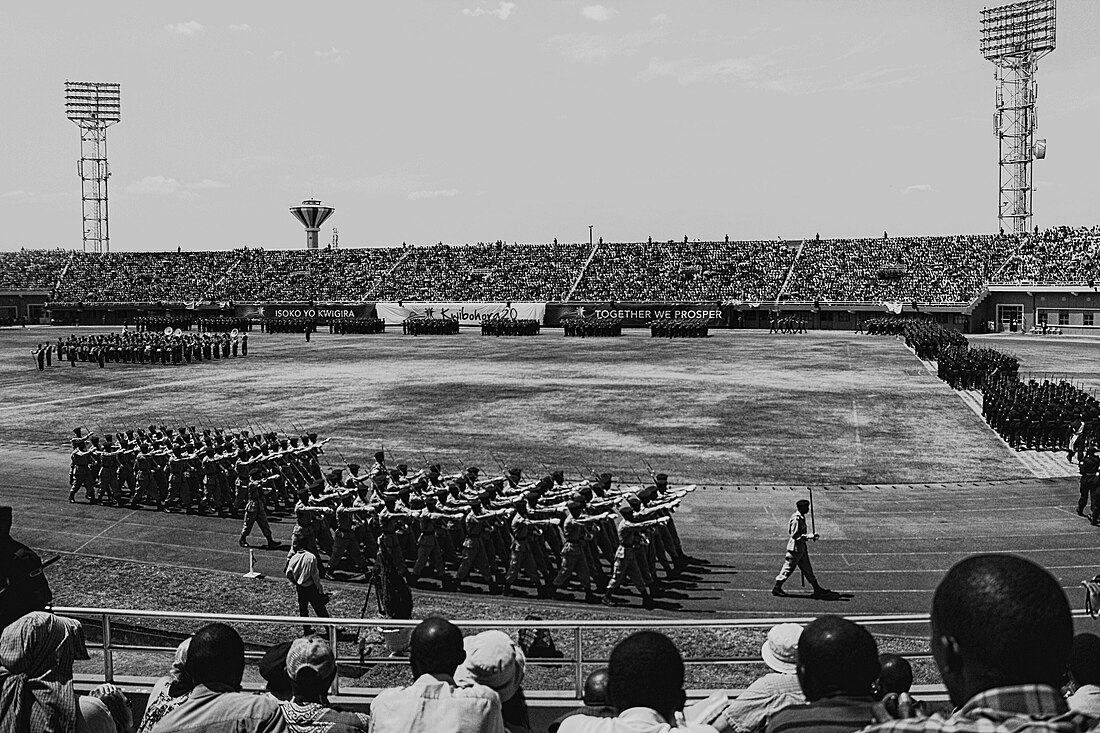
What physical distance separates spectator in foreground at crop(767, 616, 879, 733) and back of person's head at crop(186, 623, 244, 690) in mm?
2025

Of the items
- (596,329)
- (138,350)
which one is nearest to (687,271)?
(596,329)

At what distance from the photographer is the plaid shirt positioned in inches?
82.1

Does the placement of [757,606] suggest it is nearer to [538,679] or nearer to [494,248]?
[538,679]

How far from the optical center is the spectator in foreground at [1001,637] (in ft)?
7.12

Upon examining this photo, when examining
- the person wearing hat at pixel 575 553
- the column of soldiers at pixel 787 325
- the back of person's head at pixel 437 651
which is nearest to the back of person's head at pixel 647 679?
the back of person's head at pixel 437 651

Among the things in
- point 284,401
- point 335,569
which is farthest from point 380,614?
point 284,401

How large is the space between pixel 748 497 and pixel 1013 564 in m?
15.3

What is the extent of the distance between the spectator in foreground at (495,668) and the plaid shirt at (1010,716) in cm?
210

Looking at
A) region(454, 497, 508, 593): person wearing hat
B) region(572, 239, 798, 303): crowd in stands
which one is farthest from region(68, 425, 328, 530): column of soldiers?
region(572, 239, 798, 303): crowd in stands

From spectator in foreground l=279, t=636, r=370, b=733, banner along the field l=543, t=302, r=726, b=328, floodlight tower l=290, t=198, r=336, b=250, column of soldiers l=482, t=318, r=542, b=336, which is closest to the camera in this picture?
spectator in foreground l=279, t=636, r=370, b=733

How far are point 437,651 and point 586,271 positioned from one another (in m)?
79.4

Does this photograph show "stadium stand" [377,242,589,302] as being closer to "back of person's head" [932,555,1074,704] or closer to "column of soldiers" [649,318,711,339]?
"column of soldiers" [649,318,711,339]

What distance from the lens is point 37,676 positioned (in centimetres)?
381

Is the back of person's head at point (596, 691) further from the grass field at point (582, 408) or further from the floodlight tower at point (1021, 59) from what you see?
the floodlight tower at point (1021, 59)
